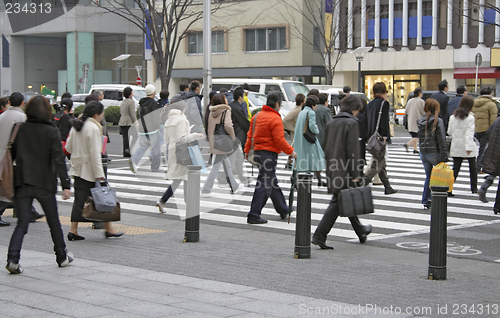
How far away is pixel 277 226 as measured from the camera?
986 cm

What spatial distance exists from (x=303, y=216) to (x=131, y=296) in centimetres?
235

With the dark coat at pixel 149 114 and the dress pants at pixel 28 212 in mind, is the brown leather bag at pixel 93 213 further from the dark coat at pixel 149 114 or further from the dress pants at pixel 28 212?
the dark coat at pixel 149 114

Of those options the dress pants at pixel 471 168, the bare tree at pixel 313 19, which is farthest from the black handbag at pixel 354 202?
the bare tree at pixel 313 19

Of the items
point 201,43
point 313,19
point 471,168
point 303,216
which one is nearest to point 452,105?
point 471,168

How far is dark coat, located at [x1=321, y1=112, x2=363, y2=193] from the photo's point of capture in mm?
7711

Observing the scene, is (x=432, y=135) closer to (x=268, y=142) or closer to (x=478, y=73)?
(x=268, y=142)

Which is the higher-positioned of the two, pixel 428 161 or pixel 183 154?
pixel 183 154

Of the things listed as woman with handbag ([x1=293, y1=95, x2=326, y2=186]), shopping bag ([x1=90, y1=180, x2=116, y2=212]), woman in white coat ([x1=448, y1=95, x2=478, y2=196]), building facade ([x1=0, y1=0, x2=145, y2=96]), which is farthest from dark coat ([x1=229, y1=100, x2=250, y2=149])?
building facade ([x1=0, y1=0, x2=145, y2=96])

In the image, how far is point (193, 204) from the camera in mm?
8195

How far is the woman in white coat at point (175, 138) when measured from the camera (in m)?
10.4

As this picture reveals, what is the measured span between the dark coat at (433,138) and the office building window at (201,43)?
40023 millimetres

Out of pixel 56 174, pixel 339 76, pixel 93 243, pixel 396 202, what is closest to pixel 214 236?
pixel 93 243

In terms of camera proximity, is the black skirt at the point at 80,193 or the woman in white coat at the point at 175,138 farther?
the woman in white coat at the point at 175,138

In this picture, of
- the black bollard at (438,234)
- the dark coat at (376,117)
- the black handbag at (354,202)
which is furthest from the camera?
the dark coat at (376,117)
